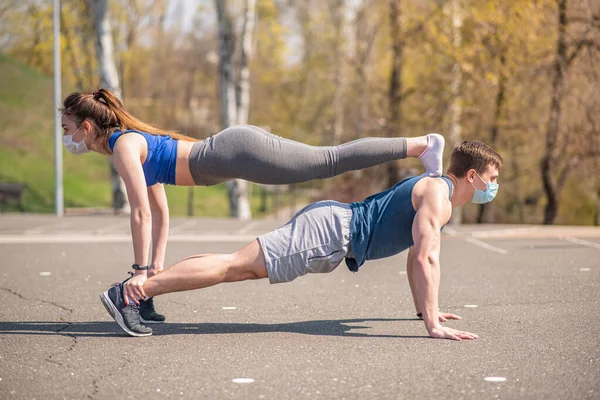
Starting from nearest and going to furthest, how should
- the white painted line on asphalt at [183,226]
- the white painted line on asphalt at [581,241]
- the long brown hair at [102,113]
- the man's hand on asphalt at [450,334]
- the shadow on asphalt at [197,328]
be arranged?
the man's hand on asphalt at [450,334], the shadow on asphalt at [197,328], the long brown hair at [102,113], the white painted line on asphalt at [581,241], the white painted line on asphalt at [183,226]

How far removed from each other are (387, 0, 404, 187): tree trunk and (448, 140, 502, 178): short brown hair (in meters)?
16.0

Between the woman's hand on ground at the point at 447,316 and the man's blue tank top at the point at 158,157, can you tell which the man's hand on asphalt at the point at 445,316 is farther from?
the man's blue tank top at the point at 158,157

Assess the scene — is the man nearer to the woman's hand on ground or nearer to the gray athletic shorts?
the gray athletic shorts

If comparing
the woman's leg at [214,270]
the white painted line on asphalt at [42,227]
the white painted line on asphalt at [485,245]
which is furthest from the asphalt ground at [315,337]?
the white painted line on asphalt at [42,227]

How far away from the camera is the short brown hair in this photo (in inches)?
227

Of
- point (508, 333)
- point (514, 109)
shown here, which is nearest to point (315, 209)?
point (508, 333)

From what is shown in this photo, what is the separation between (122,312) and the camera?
5645mm

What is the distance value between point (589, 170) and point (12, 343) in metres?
17.0

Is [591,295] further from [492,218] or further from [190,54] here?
[190,54]

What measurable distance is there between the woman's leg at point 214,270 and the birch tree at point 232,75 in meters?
15.0

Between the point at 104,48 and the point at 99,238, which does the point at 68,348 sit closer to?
the point at 99,238

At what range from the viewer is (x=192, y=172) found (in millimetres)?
5871

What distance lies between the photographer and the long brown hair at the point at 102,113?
5.96 m

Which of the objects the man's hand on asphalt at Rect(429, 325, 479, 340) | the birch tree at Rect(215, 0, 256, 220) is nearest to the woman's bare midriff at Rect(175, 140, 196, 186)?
the man's hand on asphalt at Rect(429, 325, 479, 340)
